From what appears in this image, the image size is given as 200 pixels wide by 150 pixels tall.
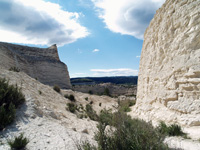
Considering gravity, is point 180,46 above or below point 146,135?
above

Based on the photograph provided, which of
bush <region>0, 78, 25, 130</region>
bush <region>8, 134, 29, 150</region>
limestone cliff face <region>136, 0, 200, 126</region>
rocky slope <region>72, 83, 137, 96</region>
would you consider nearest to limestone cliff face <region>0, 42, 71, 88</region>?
rocky slope <region>72, 83, 137, 96</region>

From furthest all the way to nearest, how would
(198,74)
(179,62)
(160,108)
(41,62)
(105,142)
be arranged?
(41,62), (160,108), (179,62), (198,74), (105,142)

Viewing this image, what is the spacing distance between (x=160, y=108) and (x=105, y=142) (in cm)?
439

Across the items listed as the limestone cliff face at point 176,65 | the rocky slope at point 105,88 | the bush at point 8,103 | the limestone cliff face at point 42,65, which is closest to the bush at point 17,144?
the bush at point 8,103

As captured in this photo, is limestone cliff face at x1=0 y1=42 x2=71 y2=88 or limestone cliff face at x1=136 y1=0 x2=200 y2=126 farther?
limestone cliff face at x1=0 y1=42 x2=71 y2=88

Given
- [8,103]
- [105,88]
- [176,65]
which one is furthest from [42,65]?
[176,65]

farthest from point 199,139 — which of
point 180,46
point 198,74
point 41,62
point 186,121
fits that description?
point 41,62

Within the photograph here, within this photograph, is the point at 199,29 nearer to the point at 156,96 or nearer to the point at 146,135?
the point at 156,96

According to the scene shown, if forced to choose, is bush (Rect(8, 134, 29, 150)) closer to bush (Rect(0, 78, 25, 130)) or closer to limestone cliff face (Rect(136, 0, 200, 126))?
bush (Rect(0, 78, 25, 130))

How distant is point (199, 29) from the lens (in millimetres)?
4285

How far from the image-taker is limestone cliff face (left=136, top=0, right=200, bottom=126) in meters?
4.26

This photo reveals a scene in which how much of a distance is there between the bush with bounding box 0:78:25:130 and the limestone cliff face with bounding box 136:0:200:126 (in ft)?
17.1

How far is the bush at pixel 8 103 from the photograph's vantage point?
3326 mm

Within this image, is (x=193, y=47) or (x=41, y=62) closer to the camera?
(x=193, y=47)
